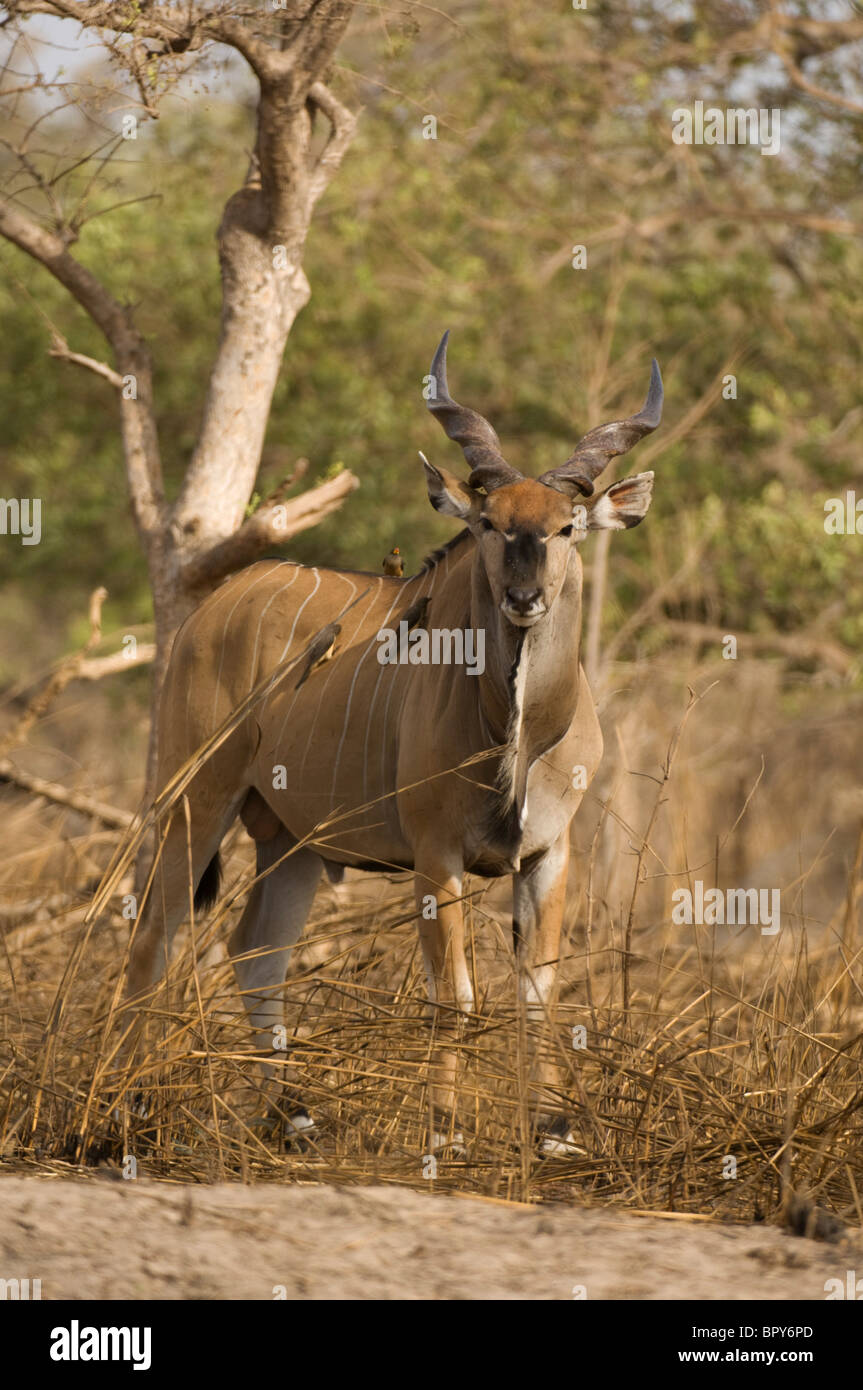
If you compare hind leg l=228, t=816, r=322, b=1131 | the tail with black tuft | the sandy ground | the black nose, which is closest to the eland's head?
the black nose

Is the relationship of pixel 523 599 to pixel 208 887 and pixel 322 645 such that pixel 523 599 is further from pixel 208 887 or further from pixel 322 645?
pixel 208 887

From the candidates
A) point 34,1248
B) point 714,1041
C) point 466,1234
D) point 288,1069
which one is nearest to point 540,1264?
point 466,1234

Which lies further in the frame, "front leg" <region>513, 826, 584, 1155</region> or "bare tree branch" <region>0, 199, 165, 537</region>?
"bare tree branch" <region>0, 199, 165, 537</region>

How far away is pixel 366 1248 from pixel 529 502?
1.57 metres

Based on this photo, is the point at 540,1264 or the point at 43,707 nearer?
the point at 540,1264

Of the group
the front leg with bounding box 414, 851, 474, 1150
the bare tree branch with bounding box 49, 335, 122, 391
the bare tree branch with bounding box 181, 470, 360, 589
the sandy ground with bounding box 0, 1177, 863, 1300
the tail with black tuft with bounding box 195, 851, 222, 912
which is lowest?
the sandy ground with bounding box 0, 1177, 863, 1300

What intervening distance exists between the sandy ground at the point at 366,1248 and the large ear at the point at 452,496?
4.78 feet

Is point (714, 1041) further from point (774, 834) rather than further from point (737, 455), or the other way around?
point (774, 834)

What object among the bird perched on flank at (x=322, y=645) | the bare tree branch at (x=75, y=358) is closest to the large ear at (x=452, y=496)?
the bird perched on flank at (x=322, y=645)

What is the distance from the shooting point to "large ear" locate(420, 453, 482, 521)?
11.9 feet

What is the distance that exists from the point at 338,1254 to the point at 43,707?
3261 millimetres

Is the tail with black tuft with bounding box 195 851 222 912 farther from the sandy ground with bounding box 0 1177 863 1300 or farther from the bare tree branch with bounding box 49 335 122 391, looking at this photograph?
the sandy ground with bounding box 0 1177 863 1300

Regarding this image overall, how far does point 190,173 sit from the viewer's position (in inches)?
375

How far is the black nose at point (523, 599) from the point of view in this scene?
3.36 m
